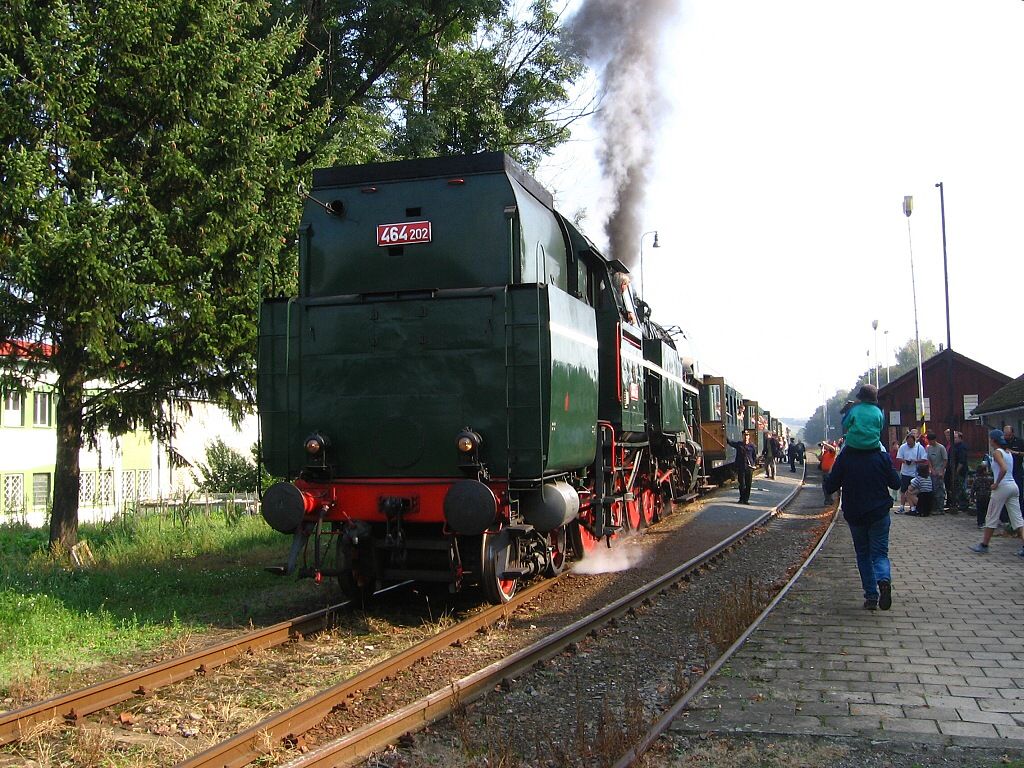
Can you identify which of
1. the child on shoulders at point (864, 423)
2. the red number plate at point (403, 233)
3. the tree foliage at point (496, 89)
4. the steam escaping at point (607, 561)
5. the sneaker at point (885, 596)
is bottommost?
the steam escaping at point (607, 561)

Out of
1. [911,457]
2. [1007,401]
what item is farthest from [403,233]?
[1007,401]

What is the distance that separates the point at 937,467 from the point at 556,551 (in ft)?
35.2

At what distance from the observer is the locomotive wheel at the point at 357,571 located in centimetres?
702

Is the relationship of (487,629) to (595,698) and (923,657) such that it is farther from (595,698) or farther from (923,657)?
(923,657)

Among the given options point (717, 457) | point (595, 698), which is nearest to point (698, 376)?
point (717, 457)

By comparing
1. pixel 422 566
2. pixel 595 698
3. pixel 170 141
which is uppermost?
pixel 170 141

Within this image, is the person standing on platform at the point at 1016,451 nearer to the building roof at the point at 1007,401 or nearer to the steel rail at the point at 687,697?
the steel rail at the point at 687,697

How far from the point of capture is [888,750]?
3883 mm

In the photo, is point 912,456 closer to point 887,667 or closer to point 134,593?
point 887,667

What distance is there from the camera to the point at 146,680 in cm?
514

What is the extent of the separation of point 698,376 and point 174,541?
37.5 feet

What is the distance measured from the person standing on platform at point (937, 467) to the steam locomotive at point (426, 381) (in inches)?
407

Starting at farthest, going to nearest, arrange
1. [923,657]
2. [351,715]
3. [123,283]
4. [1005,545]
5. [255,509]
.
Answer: [255,509]
[1005,545]
[123,283]
[923,657]
[351,715]

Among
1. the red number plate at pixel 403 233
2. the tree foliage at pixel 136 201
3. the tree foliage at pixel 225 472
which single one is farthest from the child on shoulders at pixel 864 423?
the tree foliage at pixel 225 472
